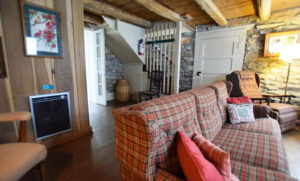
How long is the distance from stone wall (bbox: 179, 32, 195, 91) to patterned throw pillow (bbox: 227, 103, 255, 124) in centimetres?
223

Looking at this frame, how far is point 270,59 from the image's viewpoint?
304 cm

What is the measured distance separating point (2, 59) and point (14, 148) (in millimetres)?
988

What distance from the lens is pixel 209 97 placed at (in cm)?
157

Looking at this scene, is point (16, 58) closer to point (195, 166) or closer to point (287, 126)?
point (195, 166)

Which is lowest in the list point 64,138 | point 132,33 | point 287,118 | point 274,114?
point 64,138

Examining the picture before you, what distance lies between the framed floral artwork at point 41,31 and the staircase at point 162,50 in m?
2.59

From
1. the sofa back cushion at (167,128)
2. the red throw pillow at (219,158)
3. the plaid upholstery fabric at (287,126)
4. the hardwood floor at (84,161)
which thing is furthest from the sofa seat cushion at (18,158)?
the plaid upholstery fabric at (287,126)

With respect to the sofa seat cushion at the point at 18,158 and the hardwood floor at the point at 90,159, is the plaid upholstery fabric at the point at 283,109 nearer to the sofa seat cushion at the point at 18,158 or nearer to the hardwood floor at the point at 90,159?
the hardwood floor at the point at 90,159

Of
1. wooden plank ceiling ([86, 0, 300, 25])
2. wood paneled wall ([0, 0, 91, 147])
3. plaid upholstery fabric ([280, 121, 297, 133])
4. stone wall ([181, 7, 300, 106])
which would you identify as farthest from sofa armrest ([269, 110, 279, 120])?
wood paneled wall ([0, 0, 91, 147])

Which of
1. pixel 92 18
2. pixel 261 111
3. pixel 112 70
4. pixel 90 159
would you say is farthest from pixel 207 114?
pixel 112 70

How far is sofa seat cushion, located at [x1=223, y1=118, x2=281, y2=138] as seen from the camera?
1621 mm

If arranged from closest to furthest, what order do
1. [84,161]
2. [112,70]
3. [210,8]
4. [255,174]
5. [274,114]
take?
[255,174] < [84,161] < [274,114] < [210,8] < [112,70]

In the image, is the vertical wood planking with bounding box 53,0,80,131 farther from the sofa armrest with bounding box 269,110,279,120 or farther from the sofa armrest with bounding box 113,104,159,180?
the sofa armrest with bounding box 269,110,279,120

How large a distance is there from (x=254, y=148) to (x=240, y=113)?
0.71 metres
